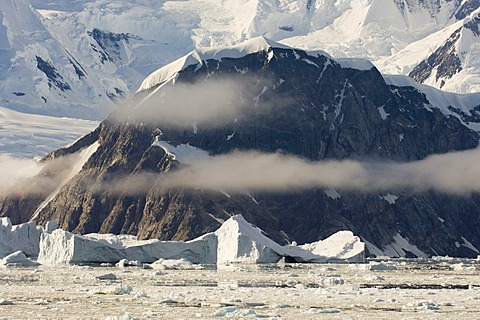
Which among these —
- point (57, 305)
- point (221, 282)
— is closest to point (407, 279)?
point (221, 282)

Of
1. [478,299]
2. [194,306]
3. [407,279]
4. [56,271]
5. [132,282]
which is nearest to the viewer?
[194,306]

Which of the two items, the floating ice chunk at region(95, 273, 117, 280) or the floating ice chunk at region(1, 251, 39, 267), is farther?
the floating ice chunk at region(1, 251, 39, 267)

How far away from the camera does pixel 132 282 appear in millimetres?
143375

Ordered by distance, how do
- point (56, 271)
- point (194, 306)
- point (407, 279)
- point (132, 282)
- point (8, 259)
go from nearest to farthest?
point (194, 306), point (132, 282), point (407, 279), point (56, 271), point (8, 259)

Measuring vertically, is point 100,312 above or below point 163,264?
below

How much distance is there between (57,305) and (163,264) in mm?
92649

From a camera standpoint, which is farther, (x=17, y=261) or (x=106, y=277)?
(x=17, y=261)

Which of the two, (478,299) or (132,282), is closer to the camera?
(478,299)

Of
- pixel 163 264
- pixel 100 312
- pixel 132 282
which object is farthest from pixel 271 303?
pixel 163 264

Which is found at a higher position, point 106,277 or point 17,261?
point 17,261

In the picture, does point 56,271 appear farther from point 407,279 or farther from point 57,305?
point 57,305

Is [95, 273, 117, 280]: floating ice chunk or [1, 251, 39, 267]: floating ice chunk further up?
[1, 251, 39, 267]: floating ice chunk

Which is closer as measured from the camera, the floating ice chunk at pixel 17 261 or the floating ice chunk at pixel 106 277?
the floating ice chunk at pixel 106 277

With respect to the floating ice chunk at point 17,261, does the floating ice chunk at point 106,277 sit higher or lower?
lower
